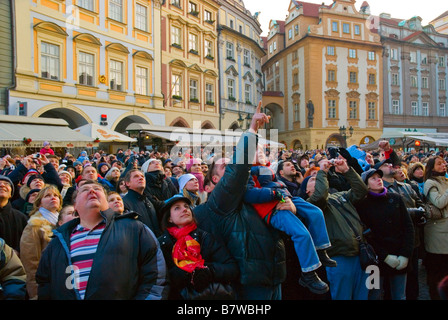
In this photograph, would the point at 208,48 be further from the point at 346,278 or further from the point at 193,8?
the point at 346,278

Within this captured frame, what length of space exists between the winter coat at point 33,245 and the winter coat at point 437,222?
426 centimetres

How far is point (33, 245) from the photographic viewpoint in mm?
3010

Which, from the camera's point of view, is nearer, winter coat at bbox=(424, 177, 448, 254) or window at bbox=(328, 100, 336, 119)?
winter coat at bbox=(424, 177, 448, 254)

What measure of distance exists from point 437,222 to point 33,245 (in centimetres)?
453

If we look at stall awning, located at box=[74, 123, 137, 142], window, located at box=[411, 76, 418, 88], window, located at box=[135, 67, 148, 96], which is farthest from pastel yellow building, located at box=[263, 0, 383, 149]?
stall awning, located at box=[74, 123, 137, 142]

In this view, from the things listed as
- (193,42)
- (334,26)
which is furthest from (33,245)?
(334,26)

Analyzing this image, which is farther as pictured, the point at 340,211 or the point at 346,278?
the point at 340,211

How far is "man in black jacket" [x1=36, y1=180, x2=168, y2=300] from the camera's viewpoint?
6.57ft

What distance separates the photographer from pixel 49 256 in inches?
85.9

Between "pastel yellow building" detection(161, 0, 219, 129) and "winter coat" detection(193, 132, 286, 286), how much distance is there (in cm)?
1946

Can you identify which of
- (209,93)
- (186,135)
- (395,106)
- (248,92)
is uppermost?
(248,92)

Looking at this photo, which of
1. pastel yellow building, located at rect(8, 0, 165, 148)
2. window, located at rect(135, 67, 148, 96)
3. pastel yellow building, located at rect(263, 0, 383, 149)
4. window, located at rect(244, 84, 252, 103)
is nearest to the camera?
pastel yellow building, located at rect(8, 0, 165, 148)

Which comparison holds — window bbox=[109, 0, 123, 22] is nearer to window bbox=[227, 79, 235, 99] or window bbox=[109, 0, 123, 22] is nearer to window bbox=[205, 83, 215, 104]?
window bbox=[205, 83, 215, 104]

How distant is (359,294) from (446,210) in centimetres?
172
